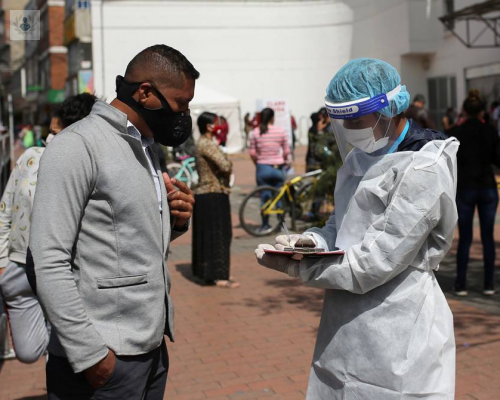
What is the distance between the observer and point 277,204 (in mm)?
11406

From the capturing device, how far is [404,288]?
259 centimetres

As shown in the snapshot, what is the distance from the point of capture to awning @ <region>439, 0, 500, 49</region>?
19.3 metres

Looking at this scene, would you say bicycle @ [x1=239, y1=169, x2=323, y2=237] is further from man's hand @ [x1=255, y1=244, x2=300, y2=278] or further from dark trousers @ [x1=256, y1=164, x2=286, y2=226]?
man's hand @ [x1=255, y1=244, x2=300, y2=278]

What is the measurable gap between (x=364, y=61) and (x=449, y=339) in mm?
1060

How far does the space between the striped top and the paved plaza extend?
318cm

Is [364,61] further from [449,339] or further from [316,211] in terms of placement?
[316,211]

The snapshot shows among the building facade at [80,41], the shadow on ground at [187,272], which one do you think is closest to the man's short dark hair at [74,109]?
the shadow on ground at [187,272]

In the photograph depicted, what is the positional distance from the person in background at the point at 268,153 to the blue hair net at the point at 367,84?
28.2 feet

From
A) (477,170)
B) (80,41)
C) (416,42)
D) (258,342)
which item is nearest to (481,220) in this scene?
(477,170)

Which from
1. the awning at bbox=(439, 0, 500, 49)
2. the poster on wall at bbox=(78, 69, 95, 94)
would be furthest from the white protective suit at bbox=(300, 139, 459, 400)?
the poster on wall at bbox=(78, 69, 95, 94)

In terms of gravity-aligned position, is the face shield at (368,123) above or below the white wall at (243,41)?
below

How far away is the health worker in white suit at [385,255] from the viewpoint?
8.22 feet

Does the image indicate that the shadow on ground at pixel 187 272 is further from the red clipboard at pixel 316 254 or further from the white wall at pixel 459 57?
the white wall at pixel 459 57

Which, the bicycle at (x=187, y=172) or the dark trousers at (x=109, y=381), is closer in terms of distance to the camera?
the dark trousers at (x=109, y=381)
